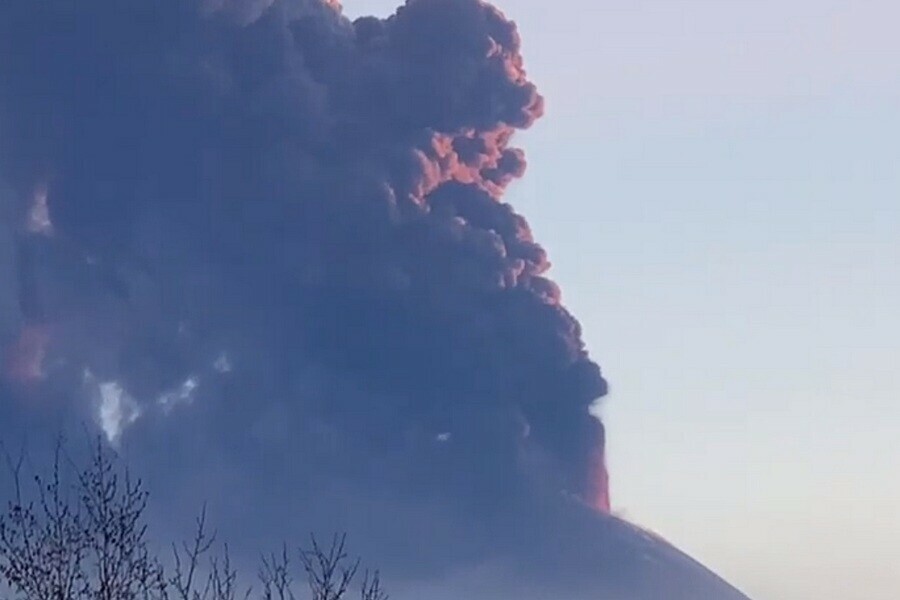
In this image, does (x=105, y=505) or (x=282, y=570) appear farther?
(x=282, y=570)

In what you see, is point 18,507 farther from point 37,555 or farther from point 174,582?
point 174,582

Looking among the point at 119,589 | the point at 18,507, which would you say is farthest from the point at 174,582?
the point at 18,507

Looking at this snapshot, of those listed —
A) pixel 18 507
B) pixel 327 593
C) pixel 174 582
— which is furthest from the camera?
pixel 327 593

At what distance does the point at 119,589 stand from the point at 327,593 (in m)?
1.91

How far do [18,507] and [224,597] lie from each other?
2073 mm

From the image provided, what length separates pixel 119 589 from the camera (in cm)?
1100

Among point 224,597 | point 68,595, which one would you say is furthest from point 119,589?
point 224,597

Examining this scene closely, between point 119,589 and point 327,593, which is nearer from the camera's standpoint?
point 119,589

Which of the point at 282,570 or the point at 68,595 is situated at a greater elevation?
the point at 282,570

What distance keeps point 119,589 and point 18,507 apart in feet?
3.03

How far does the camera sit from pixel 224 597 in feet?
39.7

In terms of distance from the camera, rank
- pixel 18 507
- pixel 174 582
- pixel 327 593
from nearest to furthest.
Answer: pixel 18 507 → pixel 174 582 → pixel 327 593

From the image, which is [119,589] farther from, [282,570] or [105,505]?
[282,570]

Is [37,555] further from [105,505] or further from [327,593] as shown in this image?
[327,593]
